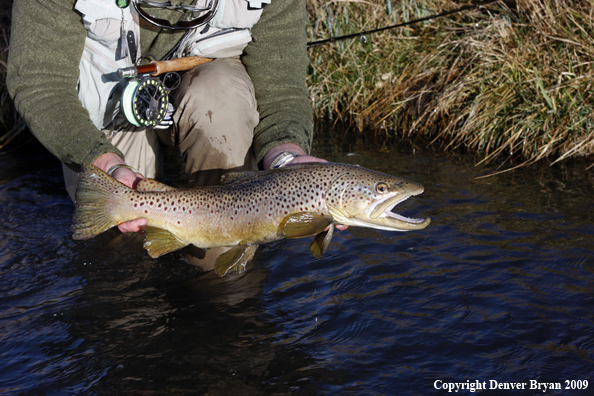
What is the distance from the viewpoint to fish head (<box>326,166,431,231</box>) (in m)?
3.01

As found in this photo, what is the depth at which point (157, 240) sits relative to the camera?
3.13m

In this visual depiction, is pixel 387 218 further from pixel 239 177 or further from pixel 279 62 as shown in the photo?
pixel 279 62

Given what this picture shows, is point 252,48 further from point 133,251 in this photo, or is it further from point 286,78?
point 133,251

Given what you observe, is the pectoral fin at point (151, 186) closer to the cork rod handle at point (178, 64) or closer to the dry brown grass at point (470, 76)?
the cork rod handle at point (178, 64)

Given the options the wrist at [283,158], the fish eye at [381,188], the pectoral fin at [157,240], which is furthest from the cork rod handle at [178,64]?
the fish eye at [381,188]

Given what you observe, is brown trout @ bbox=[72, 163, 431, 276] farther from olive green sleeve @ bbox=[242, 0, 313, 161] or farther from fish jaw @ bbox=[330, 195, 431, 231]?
olive green sleeve @ bbox=[242, 0, 313, 161]

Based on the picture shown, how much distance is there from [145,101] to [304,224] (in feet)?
4.74

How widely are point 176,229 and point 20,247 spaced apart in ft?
6.53

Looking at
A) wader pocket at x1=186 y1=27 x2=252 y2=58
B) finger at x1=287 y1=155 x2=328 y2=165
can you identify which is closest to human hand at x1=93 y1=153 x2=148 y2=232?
finger at x1=287 y1=155 x2=328 y2=165

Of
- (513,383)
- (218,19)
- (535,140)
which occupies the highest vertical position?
(218,19)

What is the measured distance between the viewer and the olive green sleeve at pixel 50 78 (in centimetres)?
349

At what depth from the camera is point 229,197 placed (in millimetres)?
3088

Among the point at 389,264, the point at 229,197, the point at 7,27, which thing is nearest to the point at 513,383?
the point at 389,264

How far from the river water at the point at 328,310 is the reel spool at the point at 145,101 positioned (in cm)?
104
